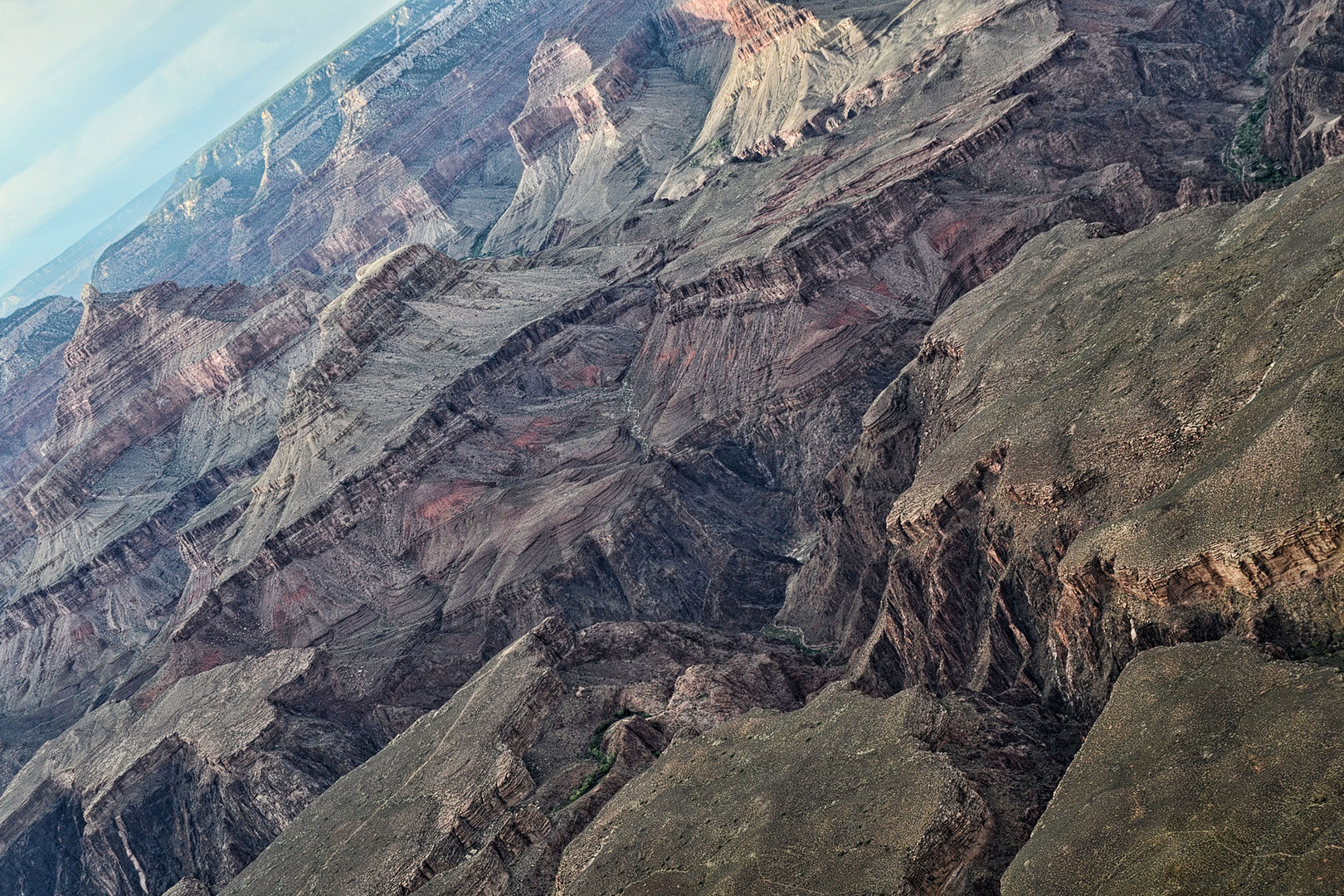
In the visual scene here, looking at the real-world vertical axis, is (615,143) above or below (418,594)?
above

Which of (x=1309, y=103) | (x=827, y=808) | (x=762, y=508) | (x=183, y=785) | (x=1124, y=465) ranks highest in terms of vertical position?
(x=183, y=785)

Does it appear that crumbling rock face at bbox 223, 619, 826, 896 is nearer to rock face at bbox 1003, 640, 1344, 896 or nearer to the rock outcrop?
rock face at bbox 1003, 640, 1344, 896

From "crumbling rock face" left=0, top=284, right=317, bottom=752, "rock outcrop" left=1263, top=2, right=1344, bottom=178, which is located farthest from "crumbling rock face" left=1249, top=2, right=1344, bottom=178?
"crumbling rock face" left=0, top=284, right=317, bottom=752

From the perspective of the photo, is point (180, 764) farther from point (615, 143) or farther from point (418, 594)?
point (615, 143)

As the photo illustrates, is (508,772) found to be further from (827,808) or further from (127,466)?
(127,466)

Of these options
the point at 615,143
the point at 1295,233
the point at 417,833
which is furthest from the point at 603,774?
the point at 615,143

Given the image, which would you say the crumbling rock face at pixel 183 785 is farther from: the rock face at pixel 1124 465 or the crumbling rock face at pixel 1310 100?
the crumbling rock face at pixel 1310 100

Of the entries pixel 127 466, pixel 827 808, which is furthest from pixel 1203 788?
pixel 127 466
